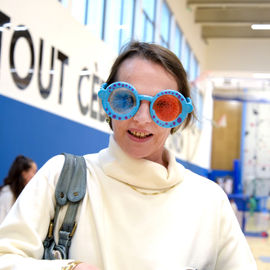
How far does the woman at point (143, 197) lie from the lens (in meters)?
1.19

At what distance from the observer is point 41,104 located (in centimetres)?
541

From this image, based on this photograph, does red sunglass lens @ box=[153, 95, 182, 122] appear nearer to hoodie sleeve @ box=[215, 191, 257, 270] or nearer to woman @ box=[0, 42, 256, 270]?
woman @ box=[0, 42, 256, 270]

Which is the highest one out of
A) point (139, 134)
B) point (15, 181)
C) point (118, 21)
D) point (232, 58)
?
point (232, 58)

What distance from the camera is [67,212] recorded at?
117cm

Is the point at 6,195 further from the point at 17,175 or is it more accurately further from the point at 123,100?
the point at 123,100

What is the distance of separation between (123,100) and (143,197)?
255mm

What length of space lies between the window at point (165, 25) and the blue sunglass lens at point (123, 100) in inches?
416

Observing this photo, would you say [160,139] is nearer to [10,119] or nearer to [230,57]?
[10,119]

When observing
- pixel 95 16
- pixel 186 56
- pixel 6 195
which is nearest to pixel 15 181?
pixel 6 195

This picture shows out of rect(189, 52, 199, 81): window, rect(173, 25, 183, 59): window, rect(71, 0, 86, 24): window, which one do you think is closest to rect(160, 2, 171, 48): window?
rect(173, 25, 183, 59): window

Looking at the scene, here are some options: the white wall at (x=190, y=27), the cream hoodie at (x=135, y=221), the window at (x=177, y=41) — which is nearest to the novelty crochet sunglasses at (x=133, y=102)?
the cream hoodie at (x=135, y=221)

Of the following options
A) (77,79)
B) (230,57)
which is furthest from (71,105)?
(230,57)

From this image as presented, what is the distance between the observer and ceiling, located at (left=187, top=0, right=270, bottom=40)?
11.3 m

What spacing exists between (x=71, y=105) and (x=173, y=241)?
518 cm
